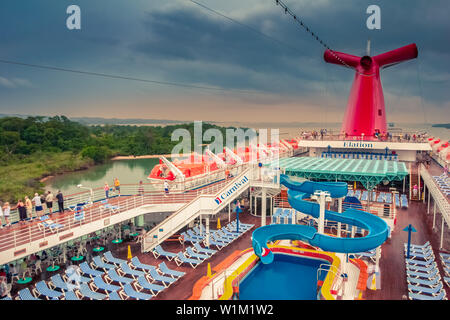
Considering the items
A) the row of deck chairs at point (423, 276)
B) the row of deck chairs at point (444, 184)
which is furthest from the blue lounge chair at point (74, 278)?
the row of deck chairs at point (444, 184)

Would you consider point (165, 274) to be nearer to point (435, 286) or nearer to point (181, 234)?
point (181, 234)

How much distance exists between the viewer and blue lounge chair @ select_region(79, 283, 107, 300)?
7.42 metres

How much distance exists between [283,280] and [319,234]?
97.1 inches

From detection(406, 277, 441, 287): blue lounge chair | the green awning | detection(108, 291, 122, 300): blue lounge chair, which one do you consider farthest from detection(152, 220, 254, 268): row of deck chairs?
detection(406, 277, 441, 287): blue lounge chair

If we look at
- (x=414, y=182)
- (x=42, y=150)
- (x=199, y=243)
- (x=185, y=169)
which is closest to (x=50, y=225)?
(x=199, y=243)

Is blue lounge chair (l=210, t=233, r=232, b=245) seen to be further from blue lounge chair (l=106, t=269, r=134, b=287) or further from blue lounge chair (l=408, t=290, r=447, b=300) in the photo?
Answer: blue lounge chair (l=408, t=290, r=447, b=300)

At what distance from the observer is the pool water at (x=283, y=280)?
8680 mm

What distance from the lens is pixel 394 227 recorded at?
12.5m

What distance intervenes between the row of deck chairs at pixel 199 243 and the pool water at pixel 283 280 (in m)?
1.62

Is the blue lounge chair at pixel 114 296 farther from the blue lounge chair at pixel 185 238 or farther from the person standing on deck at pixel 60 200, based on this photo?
the person standing on deck at pixel 60 200

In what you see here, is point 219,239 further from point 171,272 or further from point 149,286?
point 149,286

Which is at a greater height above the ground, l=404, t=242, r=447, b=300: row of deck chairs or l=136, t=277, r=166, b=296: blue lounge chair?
l=404, t=242, r=447, b=300: row of deck chairs

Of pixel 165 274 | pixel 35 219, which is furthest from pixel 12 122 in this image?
pixel 165 274
